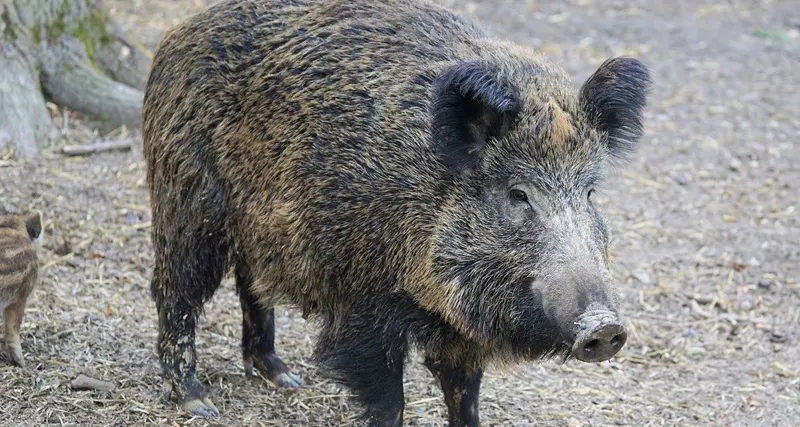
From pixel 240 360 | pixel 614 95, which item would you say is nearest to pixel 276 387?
pixel 240 360

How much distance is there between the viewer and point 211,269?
525 centimetres

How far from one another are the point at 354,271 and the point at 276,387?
1.43 m

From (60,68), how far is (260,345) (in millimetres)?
3472

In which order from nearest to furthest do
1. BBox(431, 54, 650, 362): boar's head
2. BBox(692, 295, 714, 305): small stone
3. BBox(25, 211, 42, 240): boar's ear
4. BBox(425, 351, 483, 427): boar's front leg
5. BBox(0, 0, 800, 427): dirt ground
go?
BBox(431, 54, 650, 362): boar's head → BBox(425, 351, 483, 427): boar's front leg → BBox(0, 0, 800, 427): dirt ground → BBox(25, 211, 42, 240): boar's ear → BBox(692, 295, 714, 305): small stone

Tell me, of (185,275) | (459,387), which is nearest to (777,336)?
(459,387)

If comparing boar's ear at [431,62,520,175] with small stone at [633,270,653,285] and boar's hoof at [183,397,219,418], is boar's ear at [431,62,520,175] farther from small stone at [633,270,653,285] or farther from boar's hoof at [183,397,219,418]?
small stone at [633,270,653,285]

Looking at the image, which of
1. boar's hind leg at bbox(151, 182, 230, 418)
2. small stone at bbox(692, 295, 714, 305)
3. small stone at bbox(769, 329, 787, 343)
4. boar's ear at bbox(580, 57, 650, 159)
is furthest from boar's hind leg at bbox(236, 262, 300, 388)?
small stone at bbox(769, 329, 787, 343)

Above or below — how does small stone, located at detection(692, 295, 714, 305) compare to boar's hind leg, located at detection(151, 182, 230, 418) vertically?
below

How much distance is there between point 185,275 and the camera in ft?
17.1

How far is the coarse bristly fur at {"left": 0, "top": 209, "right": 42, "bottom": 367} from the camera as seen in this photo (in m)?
5.32

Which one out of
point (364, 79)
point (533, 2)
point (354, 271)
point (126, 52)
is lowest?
point (533, 2)

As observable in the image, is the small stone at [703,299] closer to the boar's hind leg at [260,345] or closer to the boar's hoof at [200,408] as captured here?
the boar's hind leg at [260,345]

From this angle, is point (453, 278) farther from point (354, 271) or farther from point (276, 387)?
point (276, 387)

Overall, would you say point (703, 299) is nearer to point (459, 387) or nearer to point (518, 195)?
point (459, 387)
